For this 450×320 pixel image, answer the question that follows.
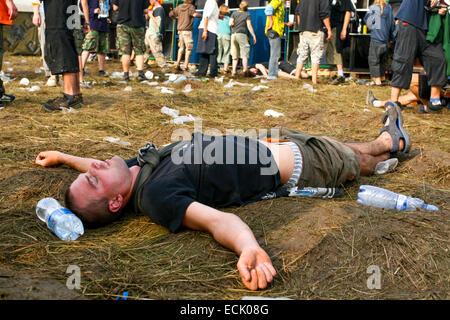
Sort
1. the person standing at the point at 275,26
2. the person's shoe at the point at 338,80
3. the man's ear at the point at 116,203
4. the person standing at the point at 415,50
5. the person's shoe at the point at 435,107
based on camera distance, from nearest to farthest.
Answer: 1. the man's ear at the point at 116,203
2. the person standing at the point at 415,50
3. the person's shoe at the point at 435,107
4. the person's shoe at the point at 338,80
5. the person standing at the point at 275,26

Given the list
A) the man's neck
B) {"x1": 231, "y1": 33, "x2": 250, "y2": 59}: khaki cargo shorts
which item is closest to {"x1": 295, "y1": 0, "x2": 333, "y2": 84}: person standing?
{"x1": 231, "y1": 33, "x2": 250, "y2": 59}: khaki cargo shorts

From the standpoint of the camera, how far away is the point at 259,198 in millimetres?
2916

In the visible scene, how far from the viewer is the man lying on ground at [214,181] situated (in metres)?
2.27

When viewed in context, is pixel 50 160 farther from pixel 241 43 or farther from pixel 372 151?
pixel 241 43

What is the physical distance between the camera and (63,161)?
11.5 feet

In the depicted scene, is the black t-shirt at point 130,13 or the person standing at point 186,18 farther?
the person standing at point 186,18

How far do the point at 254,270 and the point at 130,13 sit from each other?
8116 mm

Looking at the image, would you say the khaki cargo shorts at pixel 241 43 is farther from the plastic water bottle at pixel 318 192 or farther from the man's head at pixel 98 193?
the man's head at pixel 98 193

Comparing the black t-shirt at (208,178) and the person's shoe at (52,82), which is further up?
the black t-shirt at (208,178)

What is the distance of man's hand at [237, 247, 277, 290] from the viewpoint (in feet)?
6.45

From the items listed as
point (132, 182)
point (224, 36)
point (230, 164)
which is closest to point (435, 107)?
point (230, 164)

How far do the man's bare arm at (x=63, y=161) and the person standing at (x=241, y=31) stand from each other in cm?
875

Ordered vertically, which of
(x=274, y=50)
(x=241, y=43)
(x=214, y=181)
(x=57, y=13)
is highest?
(x=57, y=13)

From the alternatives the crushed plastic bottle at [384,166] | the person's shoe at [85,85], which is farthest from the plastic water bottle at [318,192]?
the person's shoe at [85,85]
